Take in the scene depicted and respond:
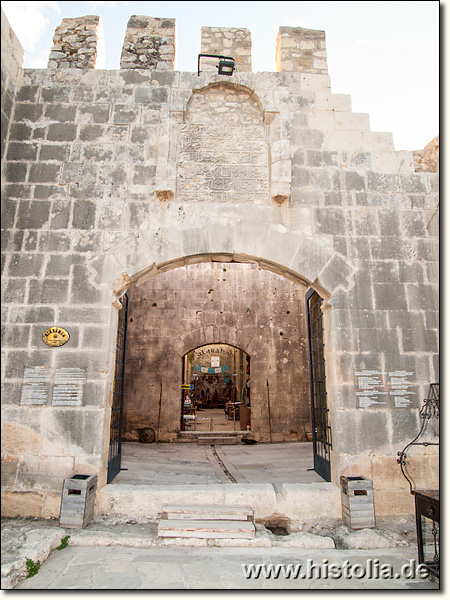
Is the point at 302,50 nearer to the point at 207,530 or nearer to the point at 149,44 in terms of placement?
the point at 149,44

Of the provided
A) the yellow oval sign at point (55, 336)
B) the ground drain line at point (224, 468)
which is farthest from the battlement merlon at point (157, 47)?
the ground drain line at point (224, 468)

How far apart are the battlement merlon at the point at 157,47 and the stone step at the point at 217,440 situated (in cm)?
751

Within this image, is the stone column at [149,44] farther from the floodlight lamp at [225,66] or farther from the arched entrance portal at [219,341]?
the arched entrance portal at [219,341]

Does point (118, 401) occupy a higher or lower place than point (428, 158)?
lower

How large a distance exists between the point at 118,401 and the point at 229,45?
4.61 metres

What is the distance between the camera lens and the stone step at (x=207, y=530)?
11.1 ft

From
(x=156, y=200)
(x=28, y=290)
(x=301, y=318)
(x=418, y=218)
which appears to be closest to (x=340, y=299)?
(x=418, y=218)

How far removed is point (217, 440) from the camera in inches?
367

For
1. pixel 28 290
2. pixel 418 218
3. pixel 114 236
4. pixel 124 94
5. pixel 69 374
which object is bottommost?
pixel 69 374

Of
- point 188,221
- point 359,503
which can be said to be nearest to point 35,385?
point 188,221

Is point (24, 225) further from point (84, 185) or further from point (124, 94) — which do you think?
point (124, 94)

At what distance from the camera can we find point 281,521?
12.7 feet

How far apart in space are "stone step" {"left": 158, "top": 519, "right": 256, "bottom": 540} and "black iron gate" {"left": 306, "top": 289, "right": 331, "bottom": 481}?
1377 millimetres

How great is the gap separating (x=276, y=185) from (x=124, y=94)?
2.11 m
